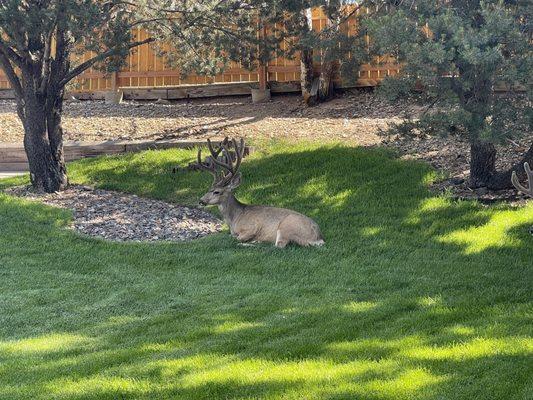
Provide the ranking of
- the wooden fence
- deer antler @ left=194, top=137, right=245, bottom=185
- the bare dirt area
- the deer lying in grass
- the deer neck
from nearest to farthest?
the deer lying in grass → the deer neck → deer antler @ left=194, top=137, right=245, bottom=185 → the bare dirt area → the wooden fence

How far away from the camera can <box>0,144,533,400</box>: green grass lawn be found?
726 cm

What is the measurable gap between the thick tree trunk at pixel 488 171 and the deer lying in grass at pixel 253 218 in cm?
305

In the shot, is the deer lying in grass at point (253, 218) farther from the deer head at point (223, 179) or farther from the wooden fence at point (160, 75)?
the wooden fence at point (160, 75)

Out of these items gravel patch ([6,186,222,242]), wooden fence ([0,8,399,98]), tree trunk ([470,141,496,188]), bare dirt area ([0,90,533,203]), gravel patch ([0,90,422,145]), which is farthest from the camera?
wooden fence ([0,8,399,98])

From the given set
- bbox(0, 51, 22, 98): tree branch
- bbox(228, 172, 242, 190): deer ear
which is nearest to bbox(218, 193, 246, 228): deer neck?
bbox(228, 172, 242, 190): deer ear

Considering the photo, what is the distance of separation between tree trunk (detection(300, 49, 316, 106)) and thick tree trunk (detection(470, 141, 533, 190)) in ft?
23.2

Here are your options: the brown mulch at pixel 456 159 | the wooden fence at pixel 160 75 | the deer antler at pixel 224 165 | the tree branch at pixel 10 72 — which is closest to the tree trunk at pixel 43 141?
the tree branch at pixel 10 72

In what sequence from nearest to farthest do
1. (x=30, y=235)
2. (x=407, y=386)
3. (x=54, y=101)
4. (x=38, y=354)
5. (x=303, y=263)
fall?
(x=407, y=386) < (x=38, y=354) < (x=303, y=263) < (x=30, y=235) < (x=54, y=101)

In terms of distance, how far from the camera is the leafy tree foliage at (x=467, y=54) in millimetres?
10742

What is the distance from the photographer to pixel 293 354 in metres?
7.83

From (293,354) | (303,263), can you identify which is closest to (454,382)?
(293,354)

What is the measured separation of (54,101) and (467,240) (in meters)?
7.21

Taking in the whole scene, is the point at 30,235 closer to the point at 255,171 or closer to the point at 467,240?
the point at 255,171

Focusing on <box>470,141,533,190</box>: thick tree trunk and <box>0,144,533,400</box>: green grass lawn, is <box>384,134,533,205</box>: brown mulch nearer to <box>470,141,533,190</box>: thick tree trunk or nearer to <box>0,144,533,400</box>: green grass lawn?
<box>470,141,533,190</box>: thick tree trunk
